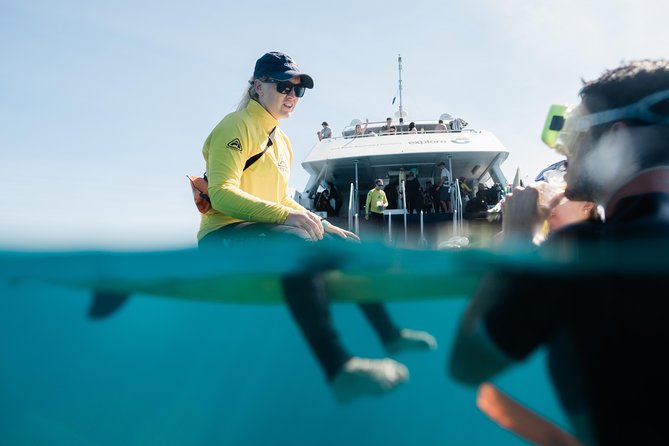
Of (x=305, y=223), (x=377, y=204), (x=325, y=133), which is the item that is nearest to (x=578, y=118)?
(x=305, y=223)

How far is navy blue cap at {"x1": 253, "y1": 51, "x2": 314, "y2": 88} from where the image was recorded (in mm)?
2525

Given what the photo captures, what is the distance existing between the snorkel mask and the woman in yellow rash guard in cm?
77

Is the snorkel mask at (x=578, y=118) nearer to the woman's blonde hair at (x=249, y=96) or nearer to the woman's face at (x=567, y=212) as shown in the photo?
the woman's face at (x=567, y=212)

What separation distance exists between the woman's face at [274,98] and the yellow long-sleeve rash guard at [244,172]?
3 cm

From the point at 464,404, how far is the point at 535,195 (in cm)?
72

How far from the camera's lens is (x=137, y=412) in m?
1.61

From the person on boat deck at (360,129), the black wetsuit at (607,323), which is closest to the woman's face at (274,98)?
the black wetsuit at (607,323)

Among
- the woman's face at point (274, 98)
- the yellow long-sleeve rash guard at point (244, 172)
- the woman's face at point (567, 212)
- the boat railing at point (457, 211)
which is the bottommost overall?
the boat railing at point (457, 211)

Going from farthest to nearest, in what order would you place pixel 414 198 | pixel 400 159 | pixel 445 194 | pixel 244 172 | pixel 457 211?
pixel 400 159 → pixel 414 198 → pixel 445 194 → pixel 457 211 → pixel 244 172

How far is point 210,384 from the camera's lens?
1.60 metres

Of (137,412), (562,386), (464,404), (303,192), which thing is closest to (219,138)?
(137,412)

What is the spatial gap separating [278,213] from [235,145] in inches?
15.8

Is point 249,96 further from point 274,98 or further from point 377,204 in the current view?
point 377,204

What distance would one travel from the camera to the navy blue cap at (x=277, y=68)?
253 cm
